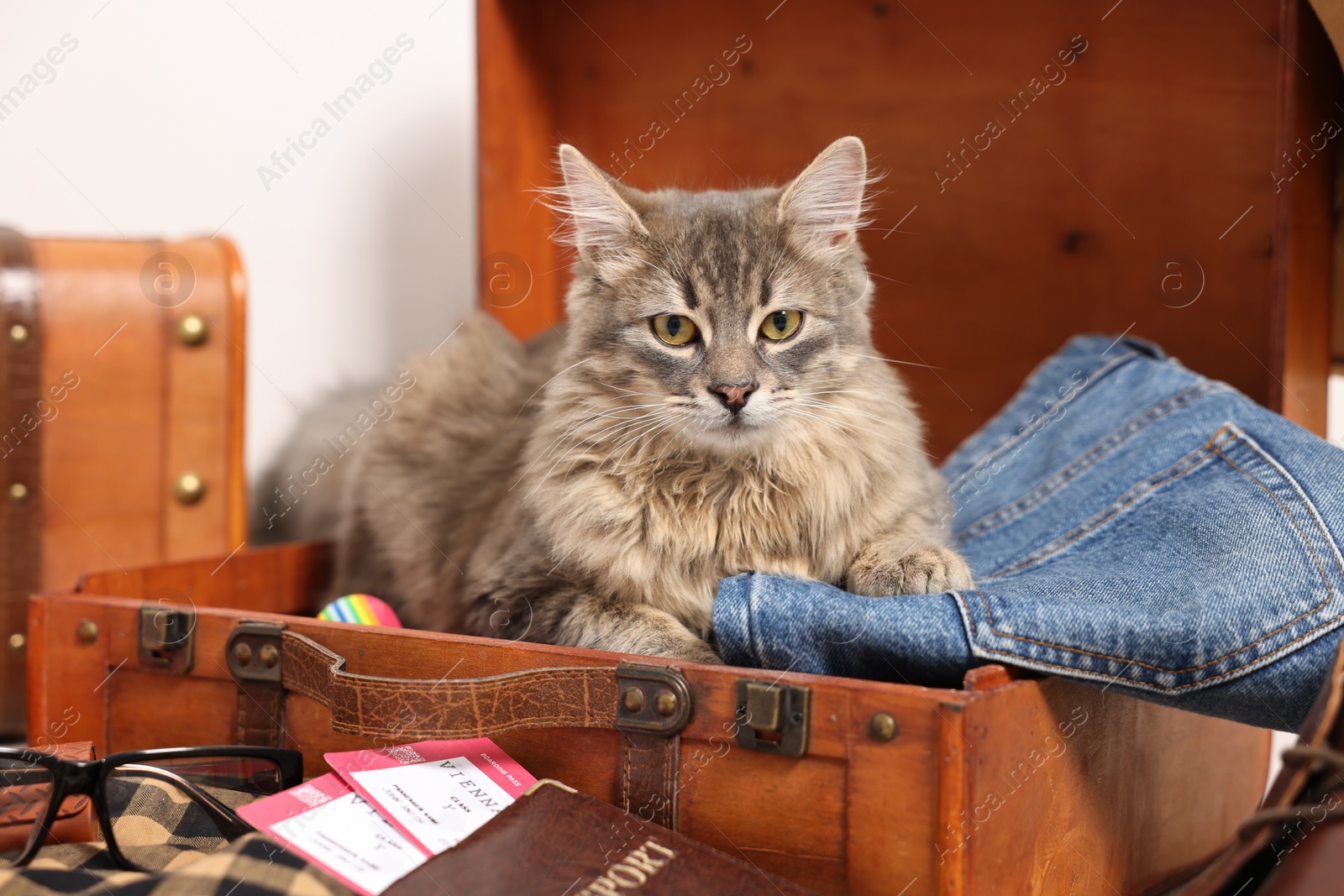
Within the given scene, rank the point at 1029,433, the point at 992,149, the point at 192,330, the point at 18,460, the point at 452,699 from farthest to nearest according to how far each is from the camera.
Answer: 1. the point at 992,149
2. the point at 1029,433
3. the point at 192,330
4. the point at 18,460
5. the point at 452,699

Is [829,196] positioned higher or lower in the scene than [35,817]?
higher

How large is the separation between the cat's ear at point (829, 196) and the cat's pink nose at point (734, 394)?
0.87 feet

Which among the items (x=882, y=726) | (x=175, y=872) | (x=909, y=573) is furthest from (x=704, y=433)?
(x=175, y=872)

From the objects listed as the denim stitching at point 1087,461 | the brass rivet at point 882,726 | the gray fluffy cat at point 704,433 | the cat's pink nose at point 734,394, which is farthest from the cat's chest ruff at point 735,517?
the denim stitching at point 1087,461

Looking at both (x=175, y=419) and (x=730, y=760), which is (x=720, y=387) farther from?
(x=175, y=419)

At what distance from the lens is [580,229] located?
1.31 metres

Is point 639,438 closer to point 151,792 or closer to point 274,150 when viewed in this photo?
point 151,792

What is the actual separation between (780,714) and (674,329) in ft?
1.68

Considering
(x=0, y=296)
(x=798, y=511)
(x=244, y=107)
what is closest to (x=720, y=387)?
(x=798, y=511)

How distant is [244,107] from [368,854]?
1.63 metres

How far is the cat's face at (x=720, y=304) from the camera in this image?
115 cm

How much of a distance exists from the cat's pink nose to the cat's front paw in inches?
10.2

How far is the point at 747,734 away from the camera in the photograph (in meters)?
0.95

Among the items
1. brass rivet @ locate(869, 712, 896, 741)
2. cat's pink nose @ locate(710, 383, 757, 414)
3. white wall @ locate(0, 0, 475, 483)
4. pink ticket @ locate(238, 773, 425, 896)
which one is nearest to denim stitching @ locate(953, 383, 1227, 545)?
cat's pink nose @ locate(710, 383, 757, 414)
